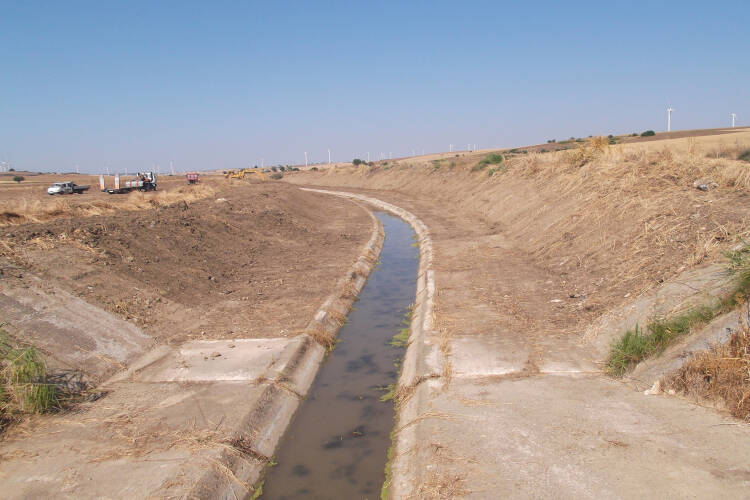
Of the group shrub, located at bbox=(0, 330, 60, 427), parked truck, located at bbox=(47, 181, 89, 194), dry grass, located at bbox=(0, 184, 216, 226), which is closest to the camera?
shrub, located at bbox=(0, 330, 60, 427)

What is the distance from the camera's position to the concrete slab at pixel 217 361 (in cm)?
678

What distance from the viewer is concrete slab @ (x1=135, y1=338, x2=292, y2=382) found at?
22.2 ft

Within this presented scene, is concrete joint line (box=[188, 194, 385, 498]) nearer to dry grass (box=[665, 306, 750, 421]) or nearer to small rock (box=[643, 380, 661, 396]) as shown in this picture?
small rock (box=[643, 380, 661, 396])

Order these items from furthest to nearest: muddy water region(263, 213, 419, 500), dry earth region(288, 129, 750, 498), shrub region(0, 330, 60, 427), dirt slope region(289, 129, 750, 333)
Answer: dirt slope region(289, 129, 750, 333), shrub region(0, 330, 60, 427), muddy water region(263, 213, 419, 500), dry earth region(288, 129, 750, 498)

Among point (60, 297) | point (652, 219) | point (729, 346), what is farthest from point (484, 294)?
point (60, 297)

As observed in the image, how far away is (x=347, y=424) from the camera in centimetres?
620

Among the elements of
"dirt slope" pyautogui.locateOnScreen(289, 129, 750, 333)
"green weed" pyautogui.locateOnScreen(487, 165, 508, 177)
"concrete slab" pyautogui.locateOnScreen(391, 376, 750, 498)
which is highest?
"green weed" pyautogui.locateOnScreen(487, 165, 508, 177)

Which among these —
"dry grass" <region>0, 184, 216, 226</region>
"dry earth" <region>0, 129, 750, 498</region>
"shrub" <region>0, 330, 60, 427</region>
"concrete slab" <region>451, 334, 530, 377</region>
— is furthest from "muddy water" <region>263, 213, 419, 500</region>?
"dry grass" <region>0, 184, 216, 226</region>

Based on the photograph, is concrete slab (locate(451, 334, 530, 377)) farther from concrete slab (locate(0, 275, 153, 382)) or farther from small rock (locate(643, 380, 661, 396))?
concrete slab (locate(0, 275, 153, 382))

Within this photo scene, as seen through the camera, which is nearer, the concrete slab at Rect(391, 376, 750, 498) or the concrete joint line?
the concrete slab at Rect(391, 376, 750, 498)

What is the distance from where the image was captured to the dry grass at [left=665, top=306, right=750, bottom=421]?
14.7 ft

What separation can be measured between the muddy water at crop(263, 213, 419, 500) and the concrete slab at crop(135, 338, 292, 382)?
0.83 meters

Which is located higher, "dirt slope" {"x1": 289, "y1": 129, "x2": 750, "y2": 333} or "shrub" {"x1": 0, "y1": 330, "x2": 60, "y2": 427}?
"dirt slope" {"x1": 289, "y1": 129, "x2": 750, "y2": 333}

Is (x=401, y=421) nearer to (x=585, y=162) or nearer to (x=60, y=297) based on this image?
(x=60, y=297)
